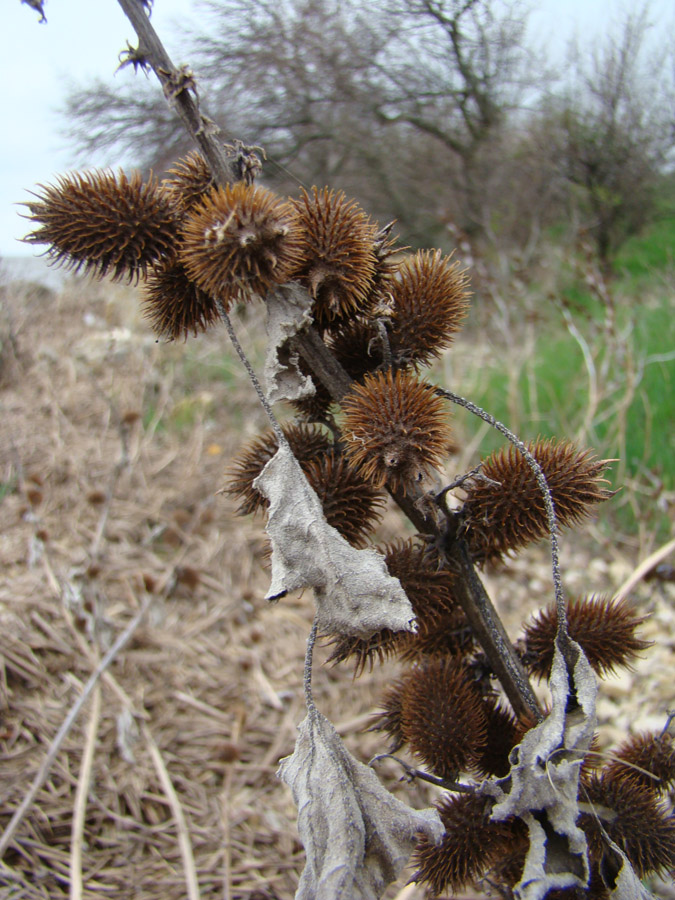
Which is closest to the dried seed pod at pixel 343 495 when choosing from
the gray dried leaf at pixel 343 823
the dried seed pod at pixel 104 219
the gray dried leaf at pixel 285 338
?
the gray dried leaf at pixel 285 338

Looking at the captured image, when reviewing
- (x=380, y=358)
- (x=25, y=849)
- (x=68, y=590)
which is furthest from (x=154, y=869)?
(x=380, y=358)

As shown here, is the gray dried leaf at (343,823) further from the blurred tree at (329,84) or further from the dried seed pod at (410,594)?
the blurred tree at (329,84)

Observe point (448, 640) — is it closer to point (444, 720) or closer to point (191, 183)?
point (444, 720)

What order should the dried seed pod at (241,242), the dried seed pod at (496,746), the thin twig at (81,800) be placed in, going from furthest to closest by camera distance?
the thin twig at (81,800) → the dried seed pod at (496,746) → the dried seed pod at (241,242)

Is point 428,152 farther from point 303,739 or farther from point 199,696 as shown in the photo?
point 303,739

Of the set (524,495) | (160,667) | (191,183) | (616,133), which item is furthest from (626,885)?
(616,133)

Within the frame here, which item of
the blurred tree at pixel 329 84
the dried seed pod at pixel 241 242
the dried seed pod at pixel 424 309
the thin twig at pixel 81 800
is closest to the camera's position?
the dried seed pod at pixel 241 242

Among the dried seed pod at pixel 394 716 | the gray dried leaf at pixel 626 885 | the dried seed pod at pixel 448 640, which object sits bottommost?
the dried seed pod at pixel 394 716
